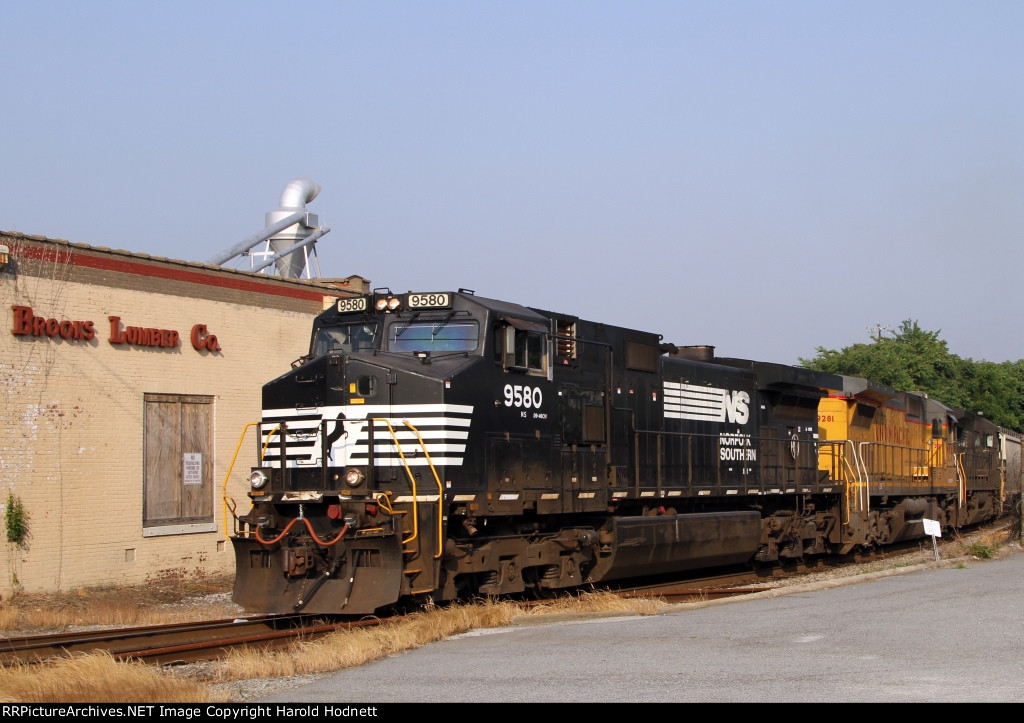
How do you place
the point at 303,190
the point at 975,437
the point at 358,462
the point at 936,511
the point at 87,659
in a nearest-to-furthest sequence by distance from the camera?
the point at 87,659 → the point at 358,462 → the point at 936,511 → the point at 975,437 → the point at 303,190

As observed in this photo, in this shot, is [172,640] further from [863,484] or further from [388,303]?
[863,484]

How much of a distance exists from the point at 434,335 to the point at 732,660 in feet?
18.4

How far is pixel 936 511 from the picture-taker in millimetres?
26234

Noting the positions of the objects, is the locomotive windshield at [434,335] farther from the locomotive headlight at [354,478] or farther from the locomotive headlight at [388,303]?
the locomotive headlight at [354,478]

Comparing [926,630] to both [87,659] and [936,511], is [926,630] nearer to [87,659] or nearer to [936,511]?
[87,659]

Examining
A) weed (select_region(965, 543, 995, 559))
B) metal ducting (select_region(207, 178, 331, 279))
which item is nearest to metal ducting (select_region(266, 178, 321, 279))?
metal ducting (select_region(207, 178, 331, 279))

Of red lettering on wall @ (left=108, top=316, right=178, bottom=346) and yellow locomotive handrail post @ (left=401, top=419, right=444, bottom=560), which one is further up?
red lettering on wall @ (left=108, top=316, right=178, bottom=346)

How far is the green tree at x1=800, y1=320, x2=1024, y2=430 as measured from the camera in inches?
2046

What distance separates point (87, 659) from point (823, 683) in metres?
5.38

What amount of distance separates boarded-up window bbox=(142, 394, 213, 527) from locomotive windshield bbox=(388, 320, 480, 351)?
6.99m

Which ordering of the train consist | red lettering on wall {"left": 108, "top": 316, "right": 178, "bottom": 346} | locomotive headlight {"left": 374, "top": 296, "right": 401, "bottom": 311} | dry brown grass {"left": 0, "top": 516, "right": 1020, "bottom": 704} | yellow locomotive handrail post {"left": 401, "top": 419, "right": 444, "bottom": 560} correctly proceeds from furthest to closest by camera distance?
red lettering on wall {"left": 108, "top": 316, "right": 178, "bottom": 346}
locomotive headlight {"left": 374, "top": 296, "right": 401, "bottom": 311}
the train consist
yellow locomotive handrail post {"left": 401, "top": 419, "right": 444, "bottom": 560}
dry brown grass {"left": 0, "top": 516, "right": 1020, "bottom": 704}

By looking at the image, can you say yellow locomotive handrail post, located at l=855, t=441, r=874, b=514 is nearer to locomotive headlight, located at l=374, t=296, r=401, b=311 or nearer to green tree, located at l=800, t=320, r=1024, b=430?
locomotive headlight, located at l=374, t=296, r=401, b=311

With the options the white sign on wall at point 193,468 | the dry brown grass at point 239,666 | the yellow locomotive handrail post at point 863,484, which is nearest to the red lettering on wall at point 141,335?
the white sign on wall at point 193,468

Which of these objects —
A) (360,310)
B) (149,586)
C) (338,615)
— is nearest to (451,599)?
(338,615)
